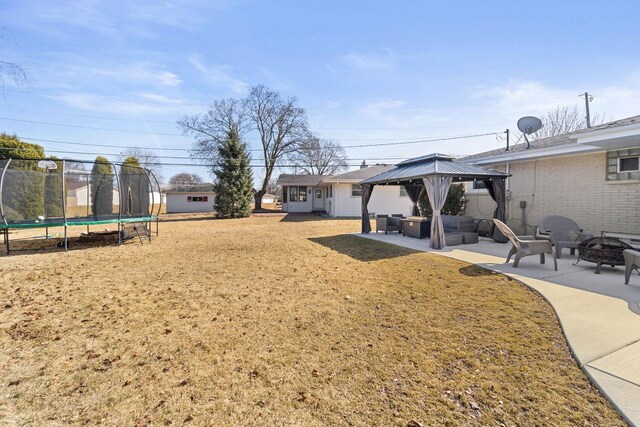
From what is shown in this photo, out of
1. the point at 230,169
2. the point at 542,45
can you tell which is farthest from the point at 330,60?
the point at 230,169

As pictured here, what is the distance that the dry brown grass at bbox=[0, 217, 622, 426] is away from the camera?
7.07 ft

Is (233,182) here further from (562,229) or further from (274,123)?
(562,229)

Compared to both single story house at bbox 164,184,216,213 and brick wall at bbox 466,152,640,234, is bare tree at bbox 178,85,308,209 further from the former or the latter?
brick wall at bbox 466,152,640,234

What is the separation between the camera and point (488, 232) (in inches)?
417

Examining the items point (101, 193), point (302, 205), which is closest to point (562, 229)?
point (101, 193)

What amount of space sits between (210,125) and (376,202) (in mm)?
22902

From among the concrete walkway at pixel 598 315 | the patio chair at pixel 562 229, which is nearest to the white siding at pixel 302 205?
the patio chair at pixel 562 229

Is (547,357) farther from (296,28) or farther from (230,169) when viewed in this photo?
(230,169)

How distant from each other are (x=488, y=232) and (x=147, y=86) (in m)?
19.9

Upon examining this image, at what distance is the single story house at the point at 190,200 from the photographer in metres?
33.9

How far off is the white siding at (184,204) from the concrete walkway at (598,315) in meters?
32.4

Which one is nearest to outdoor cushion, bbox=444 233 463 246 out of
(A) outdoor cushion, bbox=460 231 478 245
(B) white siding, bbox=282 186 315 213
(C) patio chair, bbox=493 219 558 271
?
(A) outdoor cushion, bbox=460 231 478 245

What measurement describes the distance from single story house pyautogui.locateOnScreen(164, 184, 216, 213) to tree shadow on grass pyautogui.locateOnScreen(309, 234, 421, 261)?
26.1 metres

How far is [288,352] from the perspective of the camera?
3.00 m
